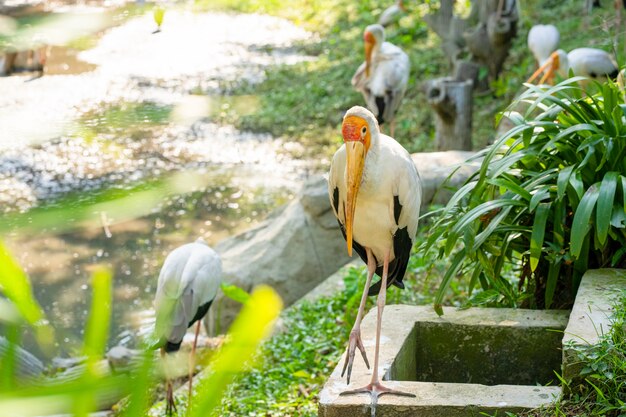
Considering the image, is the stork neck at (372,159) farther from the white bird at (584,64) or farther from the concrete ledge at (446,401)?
the white bird at (584,64)

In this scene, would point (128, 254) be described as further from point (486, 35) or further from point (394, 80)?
point (486, 35)

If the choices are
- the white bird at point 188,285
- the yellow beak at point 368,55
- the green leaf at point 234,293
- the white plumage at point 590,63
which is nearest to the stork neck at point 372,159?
the white bird at point 188,285

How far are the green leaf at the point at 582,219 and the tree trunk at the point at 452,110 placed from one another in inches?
185

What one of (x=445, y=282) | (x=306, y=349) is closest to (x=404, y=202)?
(x=445, y=282)

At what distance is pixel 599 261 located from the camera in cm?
363

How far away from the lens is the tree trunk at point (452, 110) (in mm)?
8031

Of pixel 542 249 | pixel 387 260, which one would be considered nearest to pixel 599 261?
pixel 542 249

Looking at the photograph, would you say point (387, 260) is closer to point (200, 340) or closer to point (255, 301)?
point (200, 340)

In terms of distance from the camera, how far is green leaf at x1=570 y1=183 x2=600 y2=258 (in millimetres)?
3248

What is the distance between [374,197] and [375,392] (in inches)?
28.3

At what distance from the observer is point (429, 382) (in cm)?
312

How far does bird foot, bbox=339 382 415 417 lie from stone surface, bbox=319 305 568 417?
18 millimetres

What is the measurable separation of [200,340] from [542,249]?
278 centimetres

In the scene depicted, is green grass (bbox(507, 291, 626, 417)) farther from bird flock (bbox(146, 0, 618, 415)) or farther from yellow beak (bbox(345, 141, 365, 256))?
yellow beak (bbox(345, 141, 365, 256))
